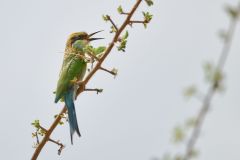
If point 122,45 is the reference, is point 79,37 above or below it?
above

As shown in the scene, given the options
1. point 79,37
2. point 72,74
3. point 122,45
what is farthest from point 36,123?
point 79,37

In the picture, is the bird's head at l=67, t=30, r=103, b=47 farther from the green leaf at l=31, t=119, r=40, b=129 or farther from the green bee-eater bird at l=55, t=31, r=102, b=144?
the green leaf at l=31, t=119, r=40, b=129

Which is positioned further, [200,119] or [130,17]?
[130,17]

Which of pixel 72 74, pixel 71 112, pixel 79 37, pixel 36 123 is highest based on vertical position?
pixel 79 37

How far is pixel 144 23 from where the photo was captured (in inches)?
117

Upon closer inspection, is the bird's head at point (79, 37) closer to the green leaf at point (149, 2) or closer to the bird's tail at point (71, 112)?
the bird's tail at point (71, 112)

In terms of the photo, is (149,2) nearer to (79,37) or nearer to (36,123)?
(36,123)

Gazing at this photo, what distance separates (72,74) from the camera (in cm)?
648

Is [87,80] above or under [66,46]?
under

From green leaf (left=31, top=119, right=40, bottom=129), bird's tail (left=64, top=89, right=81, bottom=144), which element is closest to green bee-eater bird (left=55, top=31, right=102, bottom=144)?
bird's tail (left=64, top=89, right=81, bottom=144)

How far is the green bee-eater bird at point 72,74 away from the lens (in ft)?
17.7

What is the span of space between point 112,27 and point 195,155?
2167 millimetres

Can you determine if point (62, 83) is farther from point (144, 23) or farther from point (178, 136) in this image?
point (178, 136)

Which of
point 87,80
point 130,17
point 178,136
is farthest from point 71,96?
point 178,136
